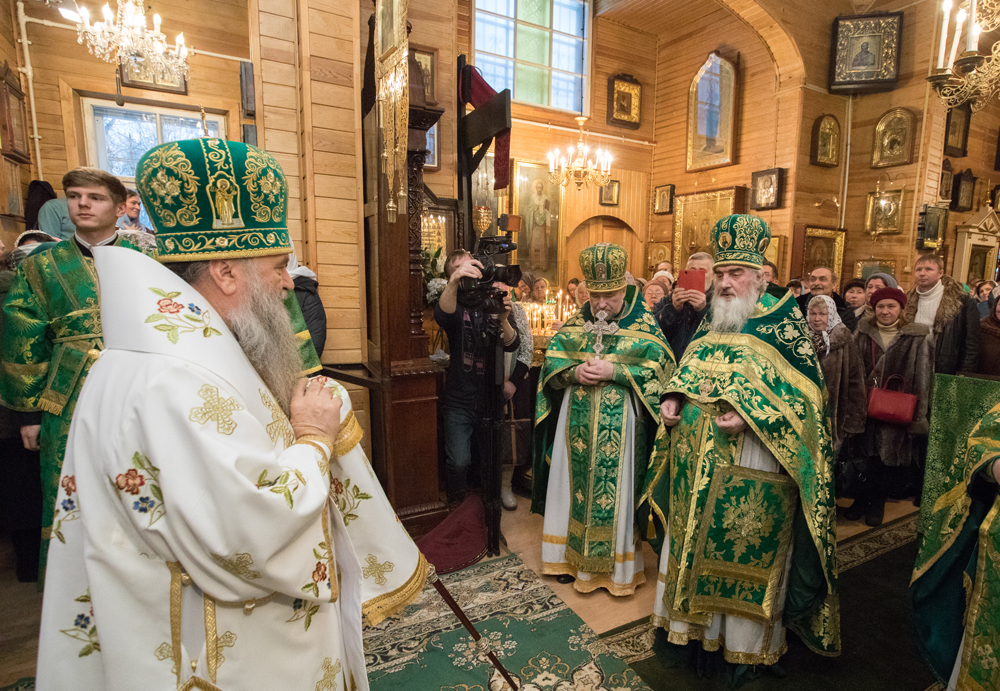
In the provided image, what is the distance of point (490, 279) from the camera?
2975 millimetres

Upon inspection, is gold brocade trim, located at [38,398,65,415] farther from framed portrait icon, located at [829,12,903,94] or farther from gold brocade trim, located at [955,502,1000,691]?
framed portrait icon, located at [829,12,903,94]

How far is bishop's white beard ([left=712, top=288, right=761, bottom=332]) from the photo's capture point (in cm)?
234

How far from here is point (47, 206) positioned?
426cm

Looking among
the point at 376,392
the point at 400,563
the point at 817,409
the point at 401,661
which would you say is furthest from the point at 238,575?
the point at 376,392

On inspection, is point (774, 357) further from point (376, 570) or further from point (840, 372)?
point (840, 372)

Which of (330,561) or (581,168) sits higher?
(581,168)

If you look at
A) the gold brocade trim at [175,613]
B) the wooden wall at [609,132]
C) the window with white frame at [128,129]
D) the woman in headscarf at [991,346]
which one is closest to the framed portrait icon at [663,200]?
the wooden wall at [609,132]

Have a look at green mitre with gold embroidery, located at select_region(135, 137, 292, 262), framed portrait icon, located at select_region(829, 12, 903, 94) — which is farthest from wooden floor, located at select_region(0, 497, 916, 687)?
framed portrait icon, located at select_region(829, 12, 903, 94)

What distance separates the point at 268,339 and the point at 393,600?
2.44 ft

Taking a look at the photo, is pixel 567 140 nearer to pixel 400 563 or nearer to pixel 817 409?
pixel 817 409

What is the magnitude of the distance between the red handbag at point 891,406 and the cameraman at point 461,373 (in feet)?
8.90

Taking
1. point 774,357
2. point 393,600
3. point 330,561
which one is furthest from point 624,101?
point 330,561

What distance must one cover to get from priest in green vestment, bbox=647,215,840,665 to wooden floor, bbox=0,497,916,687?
537 mm

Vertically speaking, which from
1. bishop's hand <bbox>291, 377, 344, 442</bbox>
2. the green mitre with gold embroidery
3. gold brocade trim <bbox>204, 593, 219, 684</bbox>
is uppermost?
the green mitre with gold embroidery
